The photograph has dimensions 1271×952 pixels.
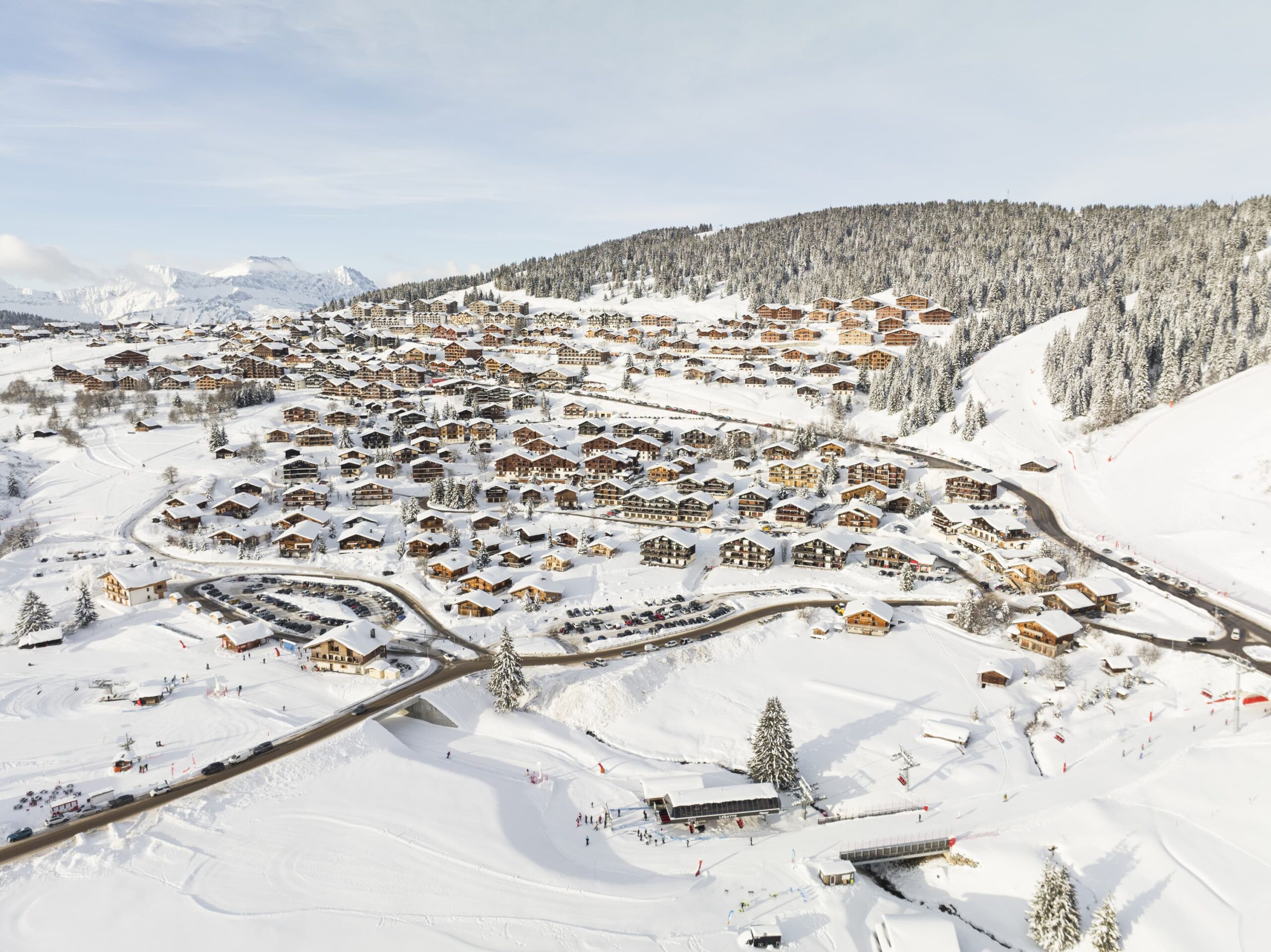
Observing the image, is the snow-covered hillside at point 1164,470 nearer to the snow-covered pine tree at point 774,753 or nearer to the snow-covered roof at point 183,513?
the snow-covered pine tree at point 774,753

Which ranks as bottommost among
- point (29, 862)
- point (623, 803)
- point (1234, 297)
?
point (623, 803)

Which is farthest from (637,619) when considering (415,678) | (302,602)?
(302,602)

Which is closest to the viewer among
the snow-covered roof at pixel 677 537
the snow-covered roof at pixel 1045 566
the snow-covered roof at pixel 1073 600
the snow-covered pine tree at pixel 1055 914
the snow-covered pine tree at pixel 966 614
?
the snow-covered pine tree at pixel 1055 914

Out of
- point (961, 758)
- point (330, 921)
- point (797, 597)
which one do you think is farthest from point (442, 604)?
point (961, 758)

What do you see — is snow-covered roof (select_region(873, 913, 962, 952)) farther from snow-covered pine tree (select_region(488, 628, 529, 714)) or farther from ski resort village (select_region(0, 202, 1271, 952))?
snow-covered pine tree (select_region(488, 628, 529, 714))

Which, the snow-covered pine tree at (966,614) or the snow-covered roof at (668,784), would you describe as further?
the snow-covered pine tree at (966,614)

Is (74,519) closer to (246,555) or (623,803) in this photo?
(246,555)

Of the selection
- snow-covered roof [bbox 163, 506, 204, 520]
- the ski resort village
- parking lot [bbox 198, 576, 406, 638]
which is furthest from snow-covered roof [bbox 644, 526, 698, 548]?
snow-covered roof [bbox 163, 506, 204, 520]

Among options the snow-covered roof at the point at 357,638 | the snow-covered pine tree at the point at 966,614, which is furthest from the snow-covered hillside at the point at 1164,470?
the snow-covered roof at the point at 357,638
